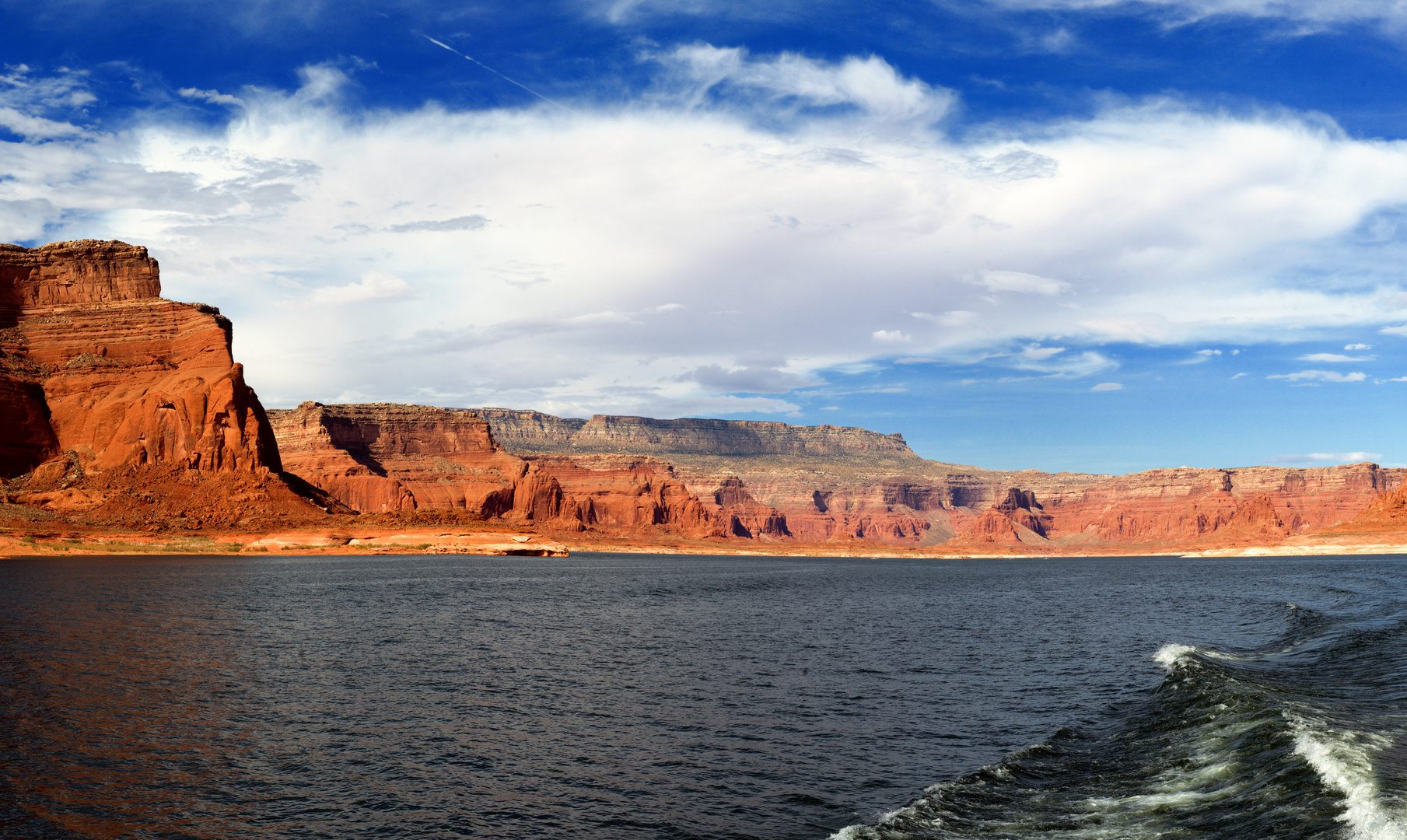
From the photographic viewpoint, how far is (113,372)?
115 meters

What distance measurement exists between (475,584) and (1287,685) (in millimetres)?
59085

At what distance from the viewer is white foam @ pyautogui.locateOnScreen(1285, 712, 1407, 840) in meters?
13.2

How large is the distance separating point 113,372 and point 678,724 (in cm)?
12087

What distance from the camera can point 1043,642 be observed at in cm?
4141

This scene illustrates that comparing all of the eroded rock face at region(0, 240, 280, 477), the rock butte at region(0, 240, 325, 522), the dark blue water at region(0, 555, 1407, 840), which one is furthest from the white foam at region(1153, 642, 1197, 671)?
the eroded rock face at region(0, 240, 280, 477)

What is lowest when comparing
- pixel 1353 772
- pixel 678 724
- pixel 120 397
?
pixel 678 724

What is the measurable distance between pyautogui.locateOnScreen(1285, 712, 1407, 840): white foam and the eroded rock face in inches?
4527

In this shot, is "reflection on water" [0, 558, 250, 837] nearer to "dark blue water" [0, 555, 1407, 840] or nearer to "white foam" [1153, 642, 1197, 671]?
"dark blue water" [0, 555, 1407, 840]

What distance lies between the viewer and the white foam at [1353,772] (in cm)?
1316

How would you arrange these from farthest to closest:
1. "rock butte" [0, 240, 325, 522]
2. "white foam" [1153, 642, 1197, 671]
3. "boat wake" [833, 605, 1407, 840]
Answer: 1. "rock butte" [0, 240, 325, 522]
2. "white foam" [1153, 642, 1197, 671]
3. "boat wake" [833, 605, 1407, 840]

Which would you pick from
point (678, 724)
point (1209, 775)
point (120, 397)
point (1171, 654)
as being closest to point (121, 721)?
point (678, 724)

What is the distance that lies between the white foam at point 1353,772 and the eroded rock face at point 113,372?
11499 centimetres

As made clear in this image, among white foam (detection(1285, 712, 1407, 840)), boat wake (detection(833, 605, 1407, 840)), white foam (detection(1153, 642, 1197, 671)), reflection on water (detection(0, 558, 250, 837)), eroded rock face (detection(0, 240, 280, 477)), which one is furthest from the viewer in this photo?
eroded rock face (detection(0, 240, 280, 477))

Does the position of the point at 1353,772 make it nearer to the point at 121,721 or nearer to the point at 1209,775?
the point at 1209,775
